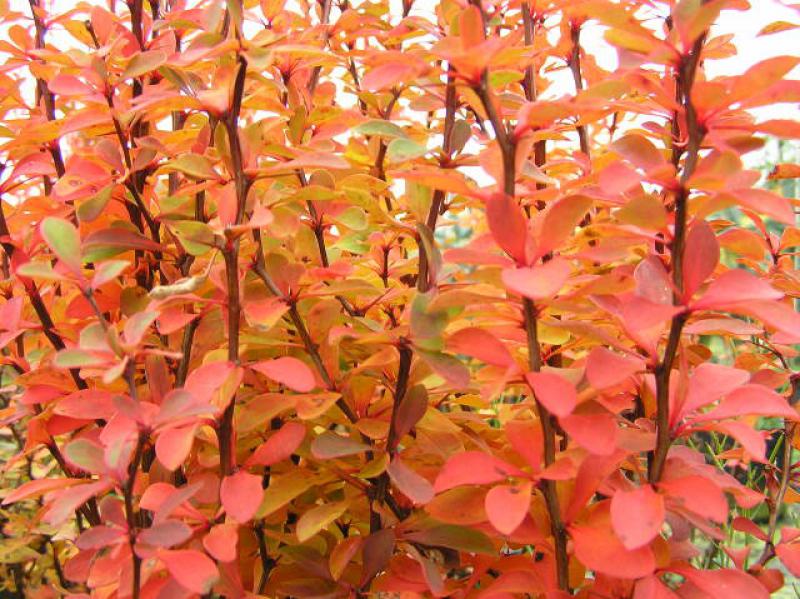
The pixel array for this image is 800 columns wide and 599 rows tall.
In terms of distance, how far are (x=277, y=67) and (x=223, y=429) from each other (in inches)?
21.5

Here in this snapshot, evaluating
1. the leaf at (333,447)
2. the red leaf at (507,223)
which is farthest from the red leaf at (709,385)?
the leaf at (333,447)

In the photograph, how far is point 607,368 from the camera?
689mm

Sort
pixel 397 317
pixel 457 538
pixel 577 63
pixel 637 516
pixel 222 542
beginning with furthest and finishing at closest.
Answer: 1. pixel 577 63
2. pixel 397 317
3. pixel 457 538
4. pixel 222 542
5. pixel 637 516

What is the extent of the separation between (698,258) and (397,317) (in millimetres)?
490

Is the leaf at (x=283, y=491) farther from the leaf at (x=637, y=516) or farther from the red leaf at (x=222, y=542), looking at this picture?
the leaf at (x=637, y=516)

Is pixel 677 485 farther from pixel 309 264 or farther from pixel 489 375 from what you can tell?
pixel 309 264

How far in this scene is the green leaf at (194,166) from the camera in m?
0.81

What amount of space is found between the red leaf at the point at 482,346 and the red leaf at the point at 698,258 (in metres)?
0.17

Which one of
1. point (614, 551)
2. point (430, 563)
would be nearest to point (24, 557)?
point (430, 563)

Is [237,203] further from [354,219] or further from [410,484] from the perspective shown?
[410,484]

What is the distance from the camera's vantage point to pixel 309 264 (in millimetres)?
1060

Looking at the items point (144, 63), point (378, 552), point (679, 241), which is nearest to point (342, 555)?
point (378, 552)

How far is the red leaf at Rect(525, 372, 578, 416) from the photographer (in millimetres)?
650

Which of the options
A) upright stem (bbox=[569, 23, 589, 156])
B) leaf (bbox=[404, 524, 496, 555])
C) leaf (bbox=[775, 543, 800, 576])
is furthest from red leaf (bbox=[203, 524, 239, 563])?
upright stem (bbox=[569, 23, 589, 156])
